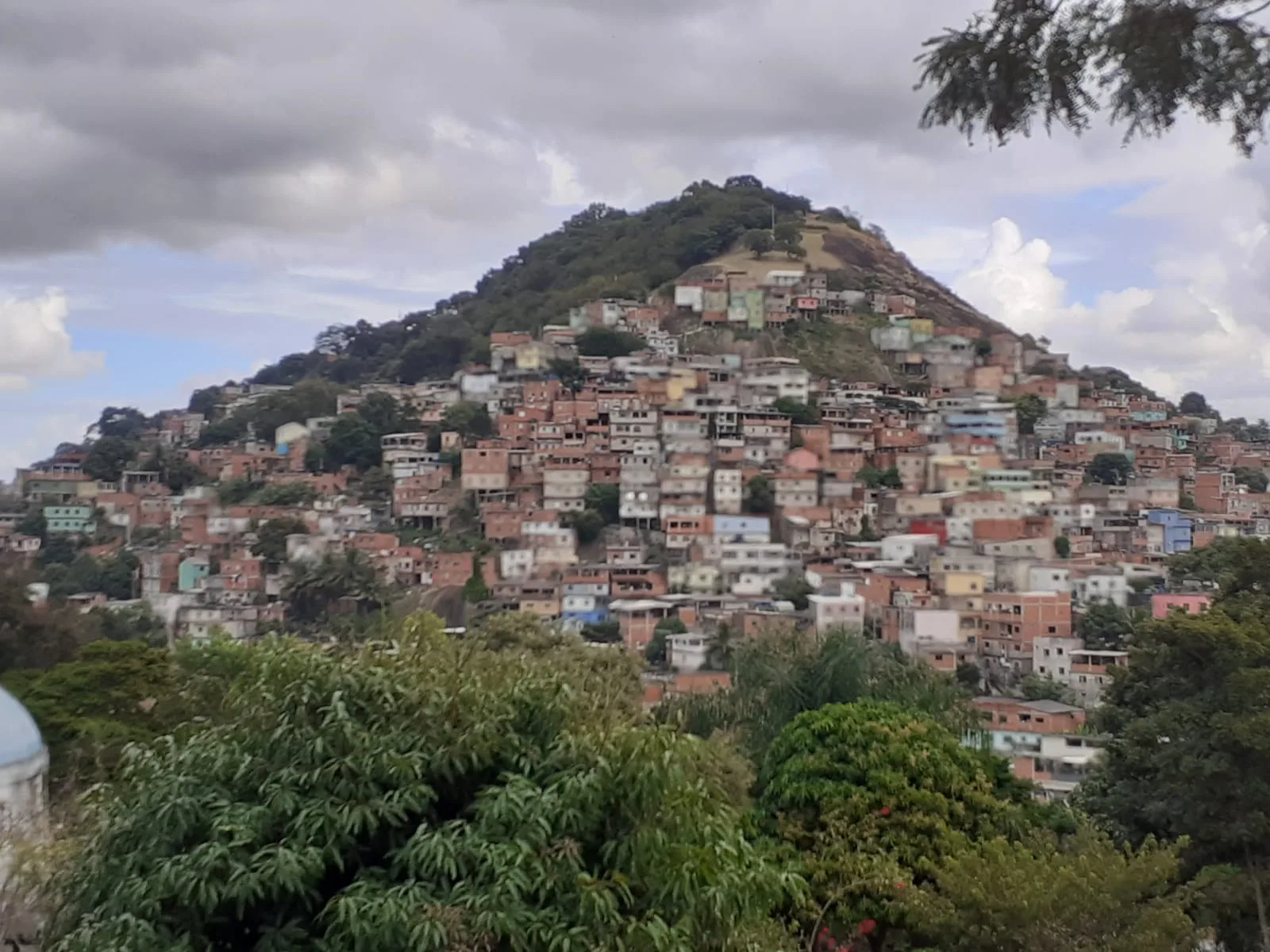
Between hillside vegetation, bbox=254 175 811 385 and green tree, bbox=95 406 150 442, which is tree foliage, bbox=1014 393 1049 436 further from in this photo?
green tree, bbox=95 406 150 442

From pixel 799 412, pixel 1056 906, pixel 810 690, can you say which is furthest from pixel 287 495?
pixel 1056 906

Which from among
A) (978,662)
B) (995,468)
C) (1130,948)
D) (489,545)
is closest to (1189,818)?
(1130,948)

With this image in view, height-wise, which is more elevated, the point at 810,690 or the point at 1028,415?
the point at 1028,415

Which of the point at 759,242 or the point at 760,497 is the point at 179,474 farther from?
the point at 759,242

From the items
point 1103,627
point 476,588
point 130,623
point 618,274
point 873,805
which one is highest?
point 618,274

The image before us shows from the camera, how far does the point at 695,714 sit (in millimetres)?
12383

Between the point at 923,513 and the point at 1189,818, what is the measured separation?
94.9ft

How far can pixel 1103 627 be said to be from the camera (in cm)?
2539

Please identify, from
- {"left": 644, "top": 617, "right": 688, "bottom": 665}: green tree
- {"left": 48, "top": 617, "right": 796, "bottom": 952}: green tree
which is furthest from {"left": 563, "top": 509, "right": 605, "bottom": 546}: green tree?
{"left": 48, "top": 617, "right": 796, "bottom": 952}: green tree

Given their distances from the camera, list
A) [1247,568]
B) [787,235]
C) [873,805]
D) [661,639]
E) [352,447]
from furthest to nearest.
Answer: [787,235], [352,447], [661,639], [1247,568], [873,805]

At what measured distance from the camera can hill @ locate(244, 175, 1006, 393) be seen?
55.7 metres

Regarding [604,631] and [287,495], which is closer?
[604,631]

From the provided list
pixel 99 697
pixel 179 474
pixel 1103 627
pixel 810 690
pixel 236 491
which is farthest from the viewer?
pixel 179 474

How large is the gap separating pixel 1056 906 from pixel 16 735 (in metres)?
7.17
